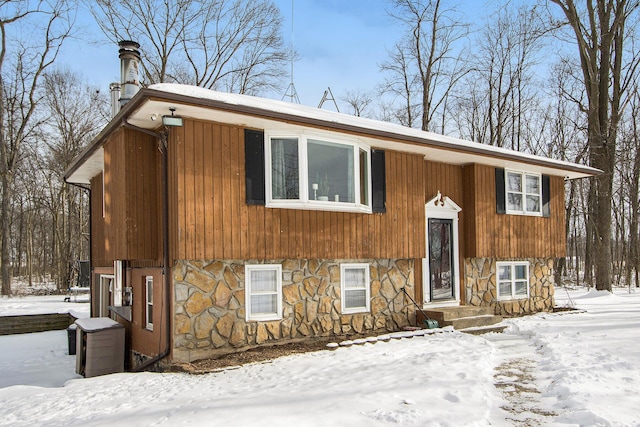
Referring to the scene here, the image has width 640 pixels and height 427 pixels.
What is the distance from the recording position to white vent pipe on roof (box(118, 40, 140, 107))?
10.7m

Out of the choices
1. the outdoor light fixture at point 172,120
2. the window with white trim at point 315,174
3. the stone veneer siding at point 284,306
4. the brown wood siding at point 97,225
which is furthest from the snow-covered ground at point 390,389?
the outdoor light fixture at point 172,120

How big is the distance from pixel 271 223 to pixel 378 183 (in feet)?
8.19

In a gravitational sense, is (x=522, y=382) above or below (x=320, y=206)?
below

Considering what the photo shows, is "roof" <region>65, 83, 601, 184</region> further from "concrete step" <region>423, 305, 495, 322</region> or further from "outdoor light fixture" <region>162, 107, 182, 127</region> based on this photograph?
"concrete step" <region>423, 305, 495, 322</region>

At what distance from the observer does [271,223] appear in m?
8.25

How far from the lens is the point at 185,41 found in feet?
78.7

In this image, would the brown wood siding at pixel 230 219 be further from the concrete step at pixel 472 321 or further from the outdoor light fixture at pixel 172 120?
the concrete step at pixel 472 321

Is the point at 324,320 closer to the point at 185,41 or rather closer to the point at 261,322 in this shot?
the point at 261,322

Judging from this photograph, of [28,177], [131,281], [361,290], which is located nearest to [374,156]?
[361,290]

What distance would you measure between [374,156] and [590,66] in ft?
40.8

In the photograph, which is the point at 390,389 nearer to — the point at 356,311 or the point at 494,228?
the point at 356,311

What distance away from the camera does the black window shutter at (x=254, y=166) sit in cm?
804

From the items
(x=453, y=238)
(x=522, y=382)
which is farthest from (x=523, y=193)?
(x=522, y=382)

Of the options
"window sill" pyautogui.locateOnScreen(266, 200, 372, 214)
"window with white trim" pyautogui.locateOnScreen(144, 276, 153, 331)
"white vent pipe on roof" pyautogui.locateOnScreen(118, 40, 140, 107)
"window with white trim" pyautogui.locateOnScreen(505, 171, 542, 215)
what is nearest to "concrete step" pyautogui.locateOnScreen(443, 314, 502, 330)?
"window sill" pyautogui.locateOnScreen(266, 200, 372, 214)
